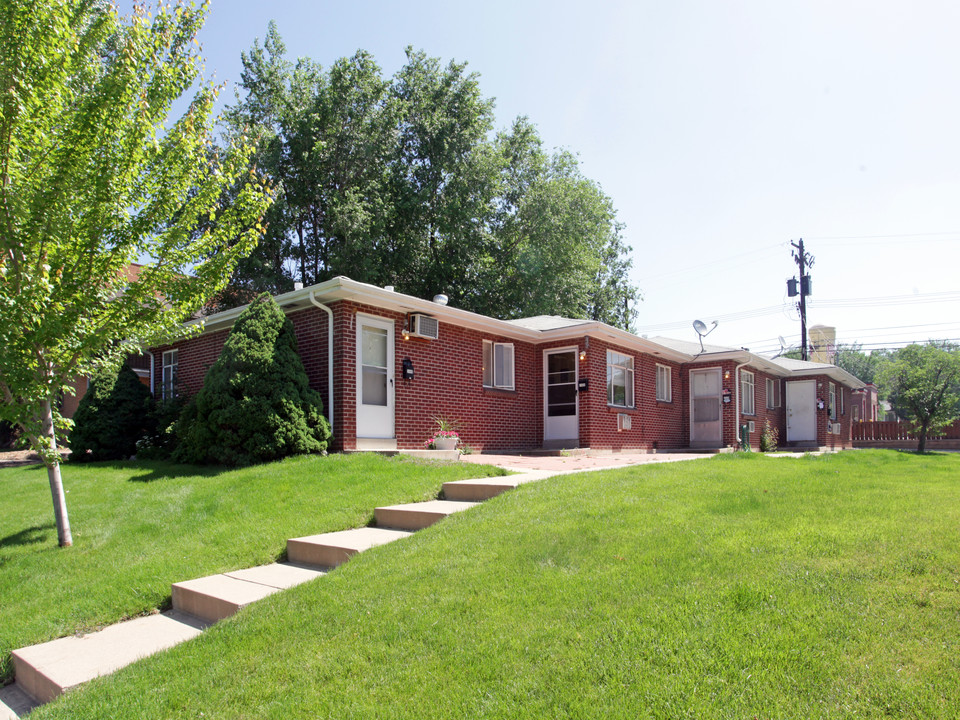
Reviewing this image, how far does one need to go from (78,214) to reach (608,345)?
1177 centimetres

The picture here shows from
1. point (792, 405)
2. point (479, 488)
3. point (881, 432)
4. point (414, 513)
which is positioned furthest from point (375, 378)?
point (881, 432)

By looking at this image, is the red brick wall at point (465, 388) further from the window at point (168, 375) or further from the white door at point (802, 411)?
the white door at point (802, 411)

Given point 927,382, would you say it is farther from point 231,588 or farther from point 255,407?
point 231,588

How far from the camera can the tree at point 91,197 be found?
600cm

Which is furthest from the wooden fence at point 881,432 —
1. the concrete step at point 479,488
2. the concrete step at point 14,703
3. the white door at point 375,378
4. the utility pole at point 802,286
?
the concrete step at point 14,703

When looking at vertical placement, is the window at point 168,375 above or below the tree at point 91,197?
below

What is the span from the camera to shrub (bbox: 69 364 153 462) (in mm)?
12117

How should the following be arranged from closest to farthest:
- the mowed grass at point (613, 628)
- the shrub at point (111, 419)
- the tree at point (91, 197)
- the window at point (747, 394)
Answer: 1. the mowed grass at point (613, 628)
2. the tree at point (91, 197)
3. the shrub at point (111, 419)
4. the window at point (747, 394)

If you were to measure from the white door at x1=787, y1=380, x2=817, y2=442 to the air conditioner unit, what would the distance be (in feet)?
55.9

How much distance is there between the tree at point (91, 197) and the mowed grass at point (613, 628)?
12.7 feet

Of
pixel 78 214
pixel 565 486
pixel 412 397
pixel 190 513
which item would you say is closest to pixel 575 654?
pixel 565 486

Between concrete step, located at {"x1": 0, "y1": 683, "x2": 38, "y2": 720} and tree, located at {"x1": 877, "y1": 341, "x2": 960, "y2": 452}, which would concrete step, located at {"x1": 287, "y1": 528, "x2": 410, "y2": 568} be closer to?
concrete step, located at {"x1": 0, "y1": 683, "x2": 38, "y2": 720}

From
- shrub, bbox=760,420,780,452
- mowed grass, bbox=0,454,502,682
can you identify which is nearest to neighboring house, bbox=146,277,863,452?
shrub, bbox=760,420,780,452

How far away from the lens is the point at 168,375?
606 inches
